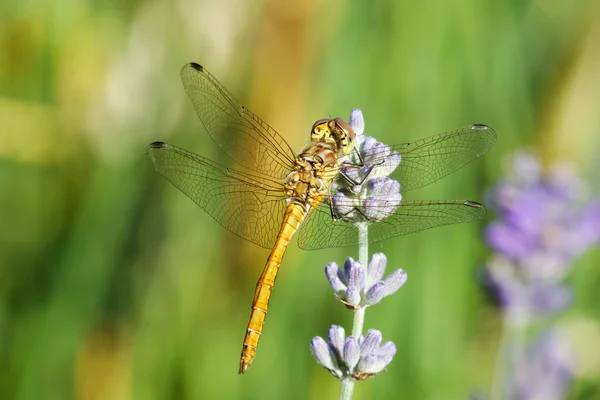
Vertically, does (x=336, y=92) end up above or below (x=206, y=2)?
below

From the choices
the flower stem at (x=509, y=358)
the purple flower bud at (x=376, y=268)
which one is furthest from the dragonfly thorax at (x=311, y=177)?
the flower stem at (x=509, y=358)

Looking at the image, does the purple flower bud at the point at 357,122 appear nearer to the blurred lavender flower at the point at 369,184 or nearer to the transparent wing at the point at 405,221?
the blurred lavender flower at the point at 369,184

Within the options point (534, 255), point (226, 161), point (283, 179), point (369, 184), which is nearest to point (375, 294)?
point (369, 184)

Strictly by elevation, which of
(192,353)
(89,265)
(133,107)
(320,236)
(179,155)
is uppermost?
(133,107)

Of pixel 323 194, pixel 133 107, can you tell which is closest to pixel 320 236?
pixel 323 194

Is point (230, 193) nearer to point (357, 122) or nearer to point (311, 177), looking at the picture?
point (311, 177)

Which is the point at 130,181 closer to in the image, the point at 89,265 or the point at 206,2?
the point at 89,265
